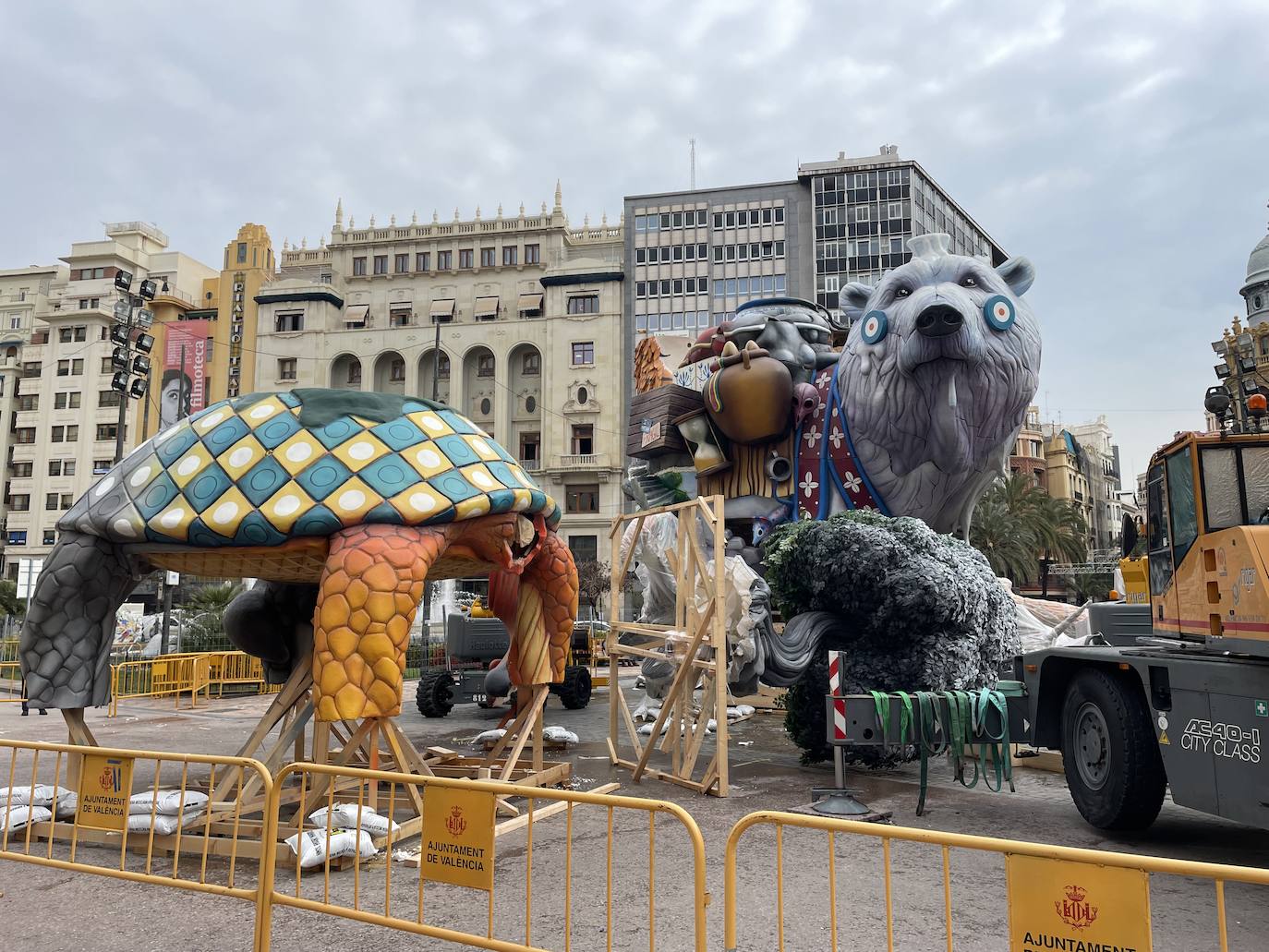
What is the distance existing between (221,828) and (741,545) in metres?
10.6

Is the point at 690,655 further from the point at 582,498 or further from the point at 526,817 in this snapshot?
the point at 582,498

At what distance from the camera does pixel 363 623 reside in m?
5.93

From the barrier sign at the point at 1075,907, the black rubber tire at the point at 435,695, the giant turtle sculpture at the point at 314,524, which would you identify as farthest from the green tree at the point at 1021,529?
the barrier sign at the point at 1075,907

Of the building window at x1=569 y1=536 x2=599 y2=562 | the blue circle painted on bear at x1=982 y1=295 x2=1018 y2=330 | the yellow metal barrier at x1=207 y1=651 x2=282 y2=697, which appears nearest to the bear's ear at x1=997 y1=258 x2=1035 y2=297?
the blue circle painted on bear at x1=982 y1=295 x2=1018 y2=330

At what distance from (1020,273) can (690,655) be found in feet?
28.3

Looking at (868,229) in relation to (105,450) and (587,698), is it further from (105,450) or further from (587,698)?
(105,450)

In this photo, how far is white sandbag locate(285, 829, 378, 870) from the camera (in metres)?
5.34

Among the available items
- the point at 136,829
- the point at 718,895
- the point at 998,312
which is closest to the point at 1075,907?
the point at 718,895

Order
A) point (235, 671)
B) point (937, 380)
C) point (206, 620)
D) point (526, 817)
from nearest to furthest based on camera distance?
point (526, 817)
point (937, 380)
point (235, 671)
point (206, 620)

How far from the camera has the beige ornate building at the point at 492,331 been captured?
4841 centimetres

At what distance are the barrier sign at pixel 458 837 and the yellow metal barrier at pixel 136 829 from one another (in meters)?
0.78

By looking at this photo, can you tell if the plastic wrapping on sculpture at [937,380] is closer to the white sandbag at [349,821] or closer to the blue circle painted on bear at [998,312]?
the blue circle painted on bear at [998,312]

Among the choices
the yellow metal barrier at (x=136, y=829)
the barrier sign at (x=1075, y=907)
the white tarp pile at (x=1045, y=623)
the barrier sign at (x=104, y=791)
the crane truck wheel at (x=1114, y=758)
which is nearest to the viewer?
the barrier sign at (x=1075, y=907)

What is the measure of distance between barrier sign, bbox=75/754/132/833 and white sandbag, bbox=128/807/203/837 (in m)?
0.54
